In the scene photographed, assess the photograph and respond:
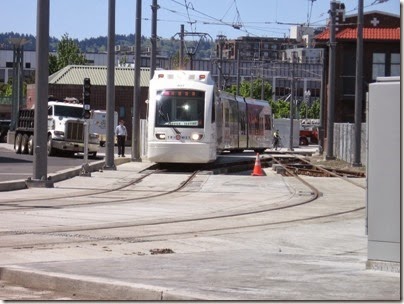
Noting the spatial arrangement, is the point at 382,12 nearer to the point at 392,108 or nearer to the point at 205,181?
the point at 205,181

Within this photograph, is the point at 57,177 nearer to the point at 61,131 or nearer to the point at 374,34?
the point at 61,131

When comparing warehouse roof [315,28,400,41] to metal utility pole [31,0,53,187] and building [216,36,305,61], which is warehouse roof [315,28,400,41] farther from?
building [216,36,305,61]

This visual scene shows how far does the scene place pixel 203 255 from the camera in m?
11.9

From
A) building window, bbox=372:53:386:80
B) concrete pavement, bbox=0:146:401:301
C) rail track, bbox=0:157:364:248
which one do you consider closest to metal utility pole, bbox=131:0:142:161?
concrete pavement, bbox=0:146:401:301

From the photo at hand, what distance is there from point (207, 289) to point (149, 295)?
0.62m

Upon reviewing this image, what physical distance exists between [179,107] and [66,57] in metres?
70.0

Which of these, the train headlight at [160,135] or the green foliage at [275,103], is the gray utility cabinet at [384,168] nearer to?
the train headlight at [160,135]

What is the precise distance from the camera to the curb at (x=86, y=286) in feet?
28.2

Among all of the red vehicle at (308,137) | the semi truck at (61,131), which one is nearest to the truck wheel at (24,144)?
the semi truck at (61,131)

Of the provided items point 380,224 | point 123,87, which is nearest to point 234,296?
point 380,224

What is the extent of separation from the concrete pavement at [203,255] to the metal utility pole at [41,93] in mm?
1747

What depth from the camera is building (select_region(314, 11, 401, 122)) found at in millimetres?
57219

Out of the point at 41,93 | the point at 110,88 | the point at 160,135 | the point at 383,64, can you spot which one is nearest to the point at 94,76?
the point at 383,64

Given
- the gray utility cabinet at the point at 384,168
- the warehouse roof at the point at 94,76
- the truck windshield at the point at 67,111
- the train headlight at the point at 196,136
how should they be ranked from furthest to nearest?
the warehouse roof at the point at 94,76, the truck windshield at the point at 67,111, the train headlight at the point at 196,136, the gray utility cabinet at the point at 384,168
